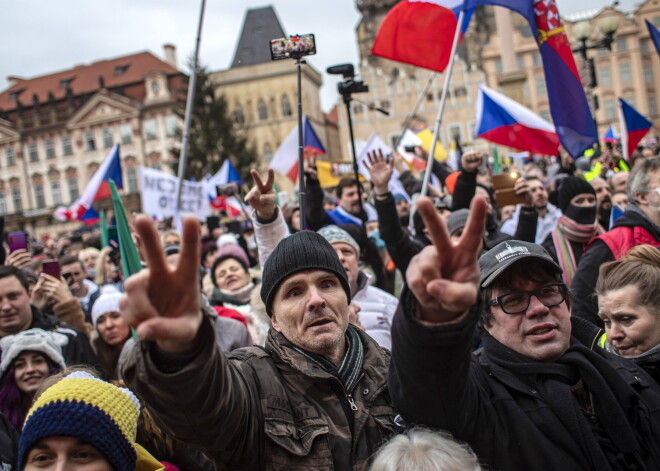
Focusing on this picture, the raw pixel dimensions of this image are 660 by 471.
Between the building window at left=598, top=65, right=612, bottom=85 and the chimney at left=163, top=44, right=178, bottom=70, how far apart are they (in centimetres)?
4261

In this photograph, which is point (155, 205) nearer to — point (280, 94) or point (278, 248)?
point (278, 248)

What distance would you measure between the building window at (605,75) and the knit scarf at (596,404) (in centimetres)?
7038

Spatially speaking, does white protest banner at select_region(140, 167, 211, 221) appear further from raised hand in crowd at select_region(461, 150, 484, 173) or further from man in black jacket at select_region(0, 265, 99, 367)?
raised hand in crowd at select_region(461, 150, 484, 173)

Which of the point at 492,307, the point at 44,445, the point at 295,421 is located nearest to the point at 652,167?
the point at 492,307

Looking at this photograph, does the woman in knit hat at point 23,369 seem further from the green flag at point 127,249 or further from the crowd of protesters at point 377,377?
the green flag at point 127,249

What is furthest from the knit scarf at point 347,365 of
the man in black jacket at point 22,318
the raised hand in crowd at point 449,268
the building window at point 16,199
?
the building window at point 16,199

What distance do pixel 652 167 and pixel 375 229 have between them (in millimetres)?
3205

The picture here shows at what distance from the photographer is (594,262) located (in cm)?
357

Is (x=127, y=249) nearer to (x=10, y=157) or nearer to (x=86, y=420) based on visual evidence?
Answer: (x=86, y=420)

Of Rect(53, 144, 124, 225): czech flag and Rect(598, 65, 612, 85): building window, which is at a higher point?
Rect(598, 65, 612, 85): building window

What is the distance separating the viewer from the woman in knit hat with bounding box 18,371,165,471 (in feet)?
6.99

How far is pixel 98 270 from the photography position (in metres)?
7.16

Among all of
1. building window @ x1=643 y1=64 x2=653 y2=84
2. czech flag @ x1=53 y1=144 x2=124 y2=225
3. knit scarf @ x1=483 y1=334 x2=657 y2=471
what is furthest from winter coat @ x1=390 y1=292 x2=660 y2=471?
building window @ x1=643 y1=64 x2=653 y2=84

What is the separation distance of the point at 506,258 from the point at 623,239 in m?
1.72
